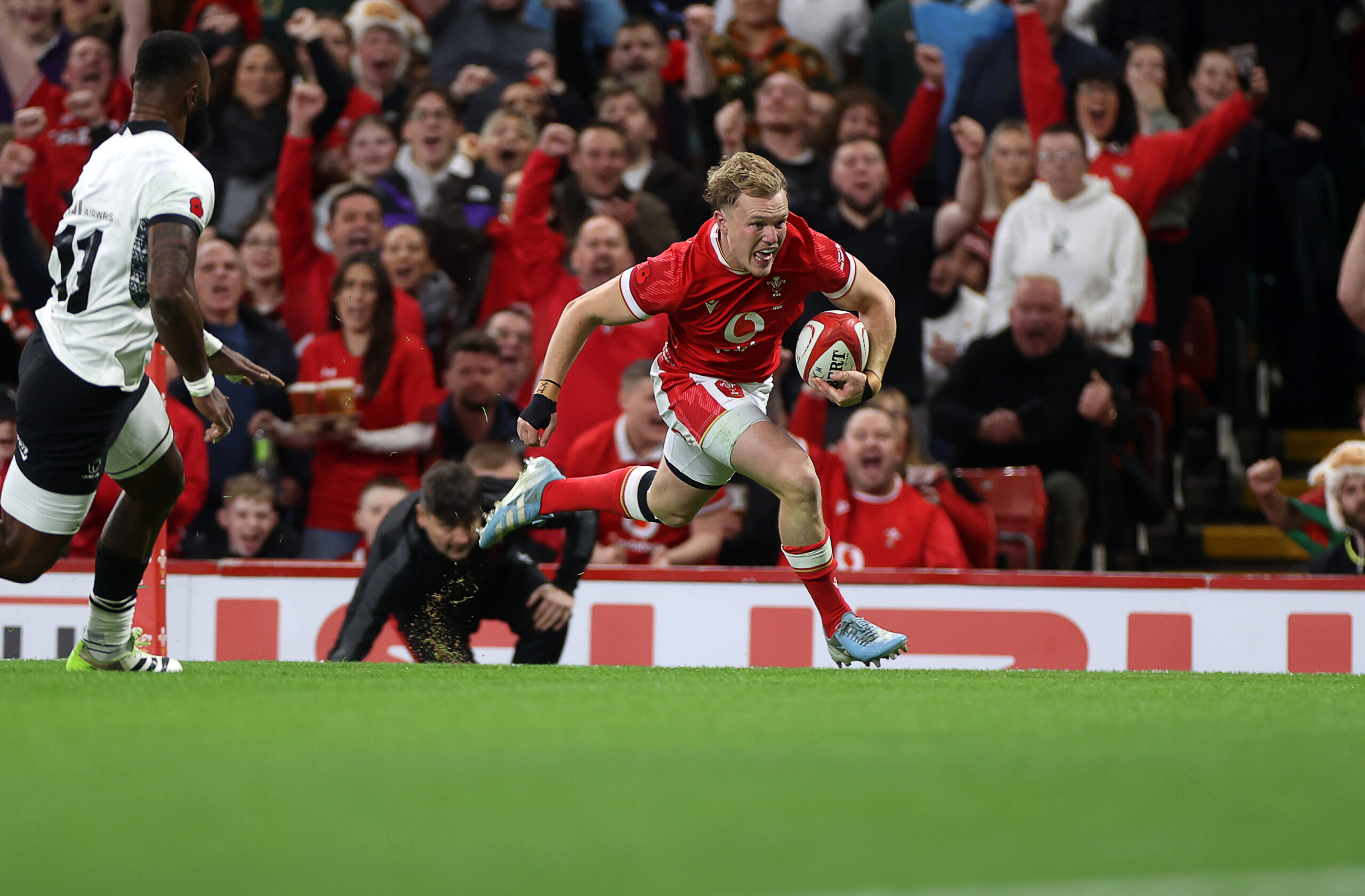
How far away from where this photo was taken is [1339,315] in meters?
10.4

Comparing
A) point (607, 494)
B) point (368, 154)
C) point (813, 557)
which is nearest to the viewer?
point (813, 557)

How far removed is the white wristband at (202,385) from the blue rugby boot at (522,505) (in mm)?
1651

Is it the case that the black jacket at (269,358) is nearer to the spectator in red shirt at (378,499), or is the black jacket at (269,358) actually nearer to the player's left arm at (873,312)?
the spectator in red shirt at (378,499)

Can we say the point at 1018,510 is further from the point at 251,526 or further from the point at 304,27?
the point at 304,27

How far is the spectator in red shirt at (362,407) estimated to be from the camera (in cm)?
892

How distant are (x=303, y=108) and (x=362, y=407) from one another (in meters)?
2.01

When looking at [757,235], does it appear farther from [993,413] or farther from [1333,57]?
[1333,57]

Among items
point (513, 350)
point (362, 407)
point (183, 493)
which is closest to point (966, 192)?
point (513, 350)

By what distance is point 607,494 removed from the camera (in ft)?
21.5

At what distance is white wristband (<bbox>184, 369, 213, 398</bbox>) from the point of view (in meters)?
5.21

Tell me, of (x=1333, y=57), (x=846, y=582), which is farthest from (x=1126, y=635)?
(x=1333, y=57)

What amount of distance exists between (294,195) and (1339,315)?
21.6 ft

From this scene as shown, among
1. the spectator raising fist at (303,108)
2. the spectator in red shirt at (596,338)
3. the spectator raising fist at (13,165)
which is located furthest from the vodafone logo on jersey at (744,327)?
the spectator raising fist at (13,165)

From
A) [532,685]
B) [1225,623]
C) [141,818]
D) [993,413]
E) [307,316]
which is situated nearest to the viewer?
[141,818]
